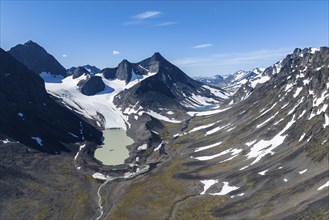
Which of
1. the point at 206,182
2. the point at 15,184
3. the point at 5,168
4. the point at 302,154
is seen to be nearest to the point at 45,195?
the point at 15,184

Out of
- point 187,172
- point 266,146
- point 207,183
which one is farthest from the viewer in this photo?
point 266,146

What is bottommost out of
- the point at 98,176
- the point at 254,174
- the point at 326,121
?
the point at 98,176

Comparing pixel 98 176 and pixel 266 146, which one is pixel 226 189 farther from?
pixel 98 176

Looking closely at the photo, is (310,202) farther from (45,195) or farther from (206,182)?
(45,195)

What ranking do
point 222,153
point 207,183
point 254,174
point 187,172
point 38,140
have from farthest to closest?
point 38,140
point 222,153
point 187,172
point 207,183
point 254,174

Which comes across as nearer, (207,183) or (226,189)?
(226,189)

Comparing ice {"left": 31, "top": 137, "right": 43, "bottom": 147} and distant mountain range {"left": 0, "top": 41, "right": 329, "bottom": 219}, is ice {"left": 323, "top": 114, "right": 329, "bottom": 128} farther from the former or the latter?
ice {"left": 31, "top": 137, "right": 43, "bottom": 147}

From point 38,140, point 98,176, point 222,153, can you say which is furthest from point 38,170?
point 222,153

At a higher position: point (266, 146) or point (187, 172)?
point (266, 146)

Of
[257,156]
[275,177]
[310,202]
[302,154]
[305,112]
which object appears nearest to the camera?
[310,202]
